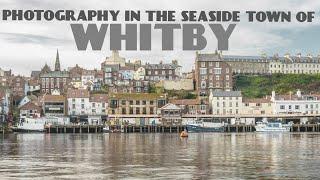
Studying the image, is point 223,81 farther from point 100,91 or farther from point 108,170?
point 108,170

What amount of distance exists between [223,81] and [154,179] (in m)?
138

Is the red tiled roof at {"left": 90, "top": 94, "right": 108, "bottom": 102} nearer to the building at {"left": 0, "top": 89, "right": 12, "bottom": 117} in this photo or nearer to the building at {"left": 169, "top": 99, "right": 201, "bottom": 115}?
the building at {"left": 169, "top": 99, "right": 201, "bottom": 115}

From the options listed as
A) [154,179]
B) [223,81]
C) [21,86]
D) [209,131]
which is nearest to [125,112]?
[209,131]

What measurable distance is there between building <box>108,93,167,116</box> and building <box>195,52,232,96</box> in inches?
997

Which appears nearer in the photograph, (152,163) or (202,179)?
(202,179)

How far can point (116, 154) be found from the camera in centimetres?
5903

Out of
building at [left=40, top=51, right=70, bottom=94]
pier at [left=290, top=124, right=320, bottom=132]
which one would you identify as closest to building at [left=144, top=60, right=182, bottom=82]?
building at [left=40, top=51, right=70, bottom=94]

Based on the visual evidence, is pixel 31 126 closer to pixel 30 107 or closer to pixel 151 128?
pixel 30 107

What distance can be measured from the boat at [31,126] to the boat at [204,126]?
31859mm

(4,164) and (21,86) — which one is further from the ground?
(21,86)

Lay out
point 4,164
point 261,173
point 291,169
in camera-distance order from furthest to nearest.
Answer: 1. point 4,164
2. point 291,169
3. point 261,173

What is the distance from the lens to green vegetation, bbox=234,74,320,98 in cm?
17912

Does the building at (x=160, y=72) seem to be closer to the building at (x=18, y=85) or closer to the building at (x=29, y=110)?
the building at (x=18, y=85)

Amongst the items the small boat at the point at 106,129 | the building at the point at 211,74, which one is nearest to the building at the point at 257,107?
the building at the point at 211,74
